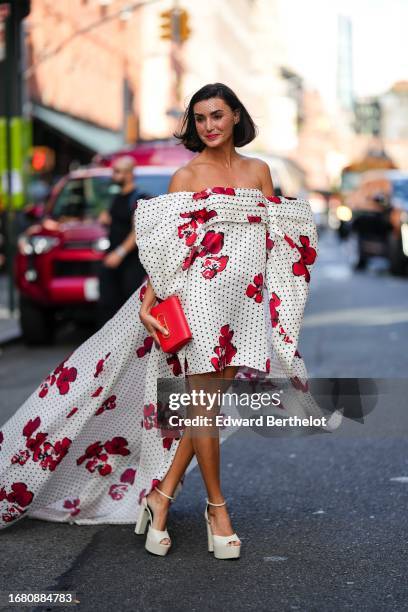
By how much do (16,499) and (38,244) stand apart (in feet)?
26.3

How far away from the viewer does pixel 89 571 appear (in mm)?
4621

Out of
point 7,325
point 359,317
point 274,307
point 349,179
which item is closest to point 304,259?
point 274,307

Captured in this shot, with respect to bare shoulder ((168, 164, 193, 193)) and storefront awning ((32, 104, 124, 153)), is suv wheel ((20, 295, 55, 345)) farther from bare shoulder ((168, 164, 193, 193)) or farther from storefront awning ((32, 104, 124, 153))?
storefront awning ((32, 104, 124, 153))

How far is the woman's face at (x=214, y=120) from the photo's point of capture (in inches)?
186

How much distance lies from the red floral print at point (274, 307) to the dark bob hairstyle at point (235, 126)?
608 mm

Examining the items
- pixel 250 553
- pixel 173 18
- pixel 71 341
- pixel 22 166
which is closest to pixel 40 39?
pixel 173 18

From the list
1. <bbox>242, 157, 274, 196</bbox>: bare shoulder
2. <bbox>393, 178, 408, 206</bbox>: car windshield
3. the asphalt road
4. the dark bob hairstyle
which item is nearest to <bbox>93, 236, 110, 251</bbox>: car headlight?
the asphalt road

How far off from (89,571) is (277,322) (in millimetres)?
1106

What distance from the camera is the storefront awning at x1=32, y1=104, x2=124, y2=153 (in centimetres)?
3506

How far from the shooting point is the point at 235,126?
4.86 m

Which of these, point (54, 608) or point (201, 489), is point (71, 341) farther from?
point (54, 608)

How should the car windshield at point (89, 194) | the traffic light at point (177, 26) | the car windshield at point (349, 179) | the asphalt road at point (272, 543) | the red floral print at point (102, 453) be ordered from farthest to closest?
1. the car windshield at point (349, 179)
2. the traffic light at point (177, 26)
3. the car windshield at point (89, 194)
4. the red floral print at point (102, 453)
5. the asphalt road at point (272, 543)

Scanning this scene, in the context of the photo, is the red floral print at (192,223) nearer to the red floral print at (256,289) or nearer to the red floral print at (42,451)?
the red floral print at (256,289)

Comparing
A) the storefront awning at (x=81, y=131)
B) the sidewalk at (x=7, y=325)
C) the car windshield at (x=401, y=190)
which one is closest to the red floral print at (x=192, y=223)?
the sidewalk at (x=7, y=325)
